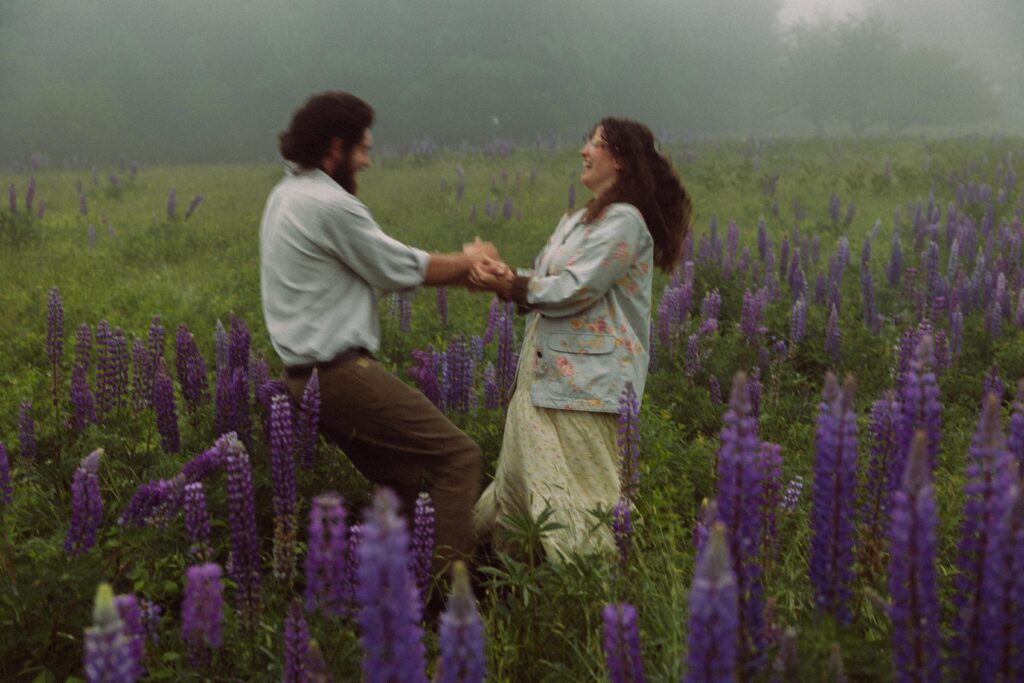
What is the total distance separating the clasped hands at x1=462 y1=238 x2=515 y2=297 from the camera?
165 inches

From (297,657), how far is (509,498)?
2.11 m

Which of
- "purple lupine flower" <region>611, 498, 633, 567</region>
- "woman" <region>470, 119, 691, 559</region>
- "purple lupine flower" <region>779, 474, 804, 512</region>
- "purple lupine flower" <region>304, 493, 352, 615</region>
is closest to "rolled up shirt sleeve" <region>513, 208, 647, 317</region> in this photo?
"woman" <region>470, 119, 691, 559</region>

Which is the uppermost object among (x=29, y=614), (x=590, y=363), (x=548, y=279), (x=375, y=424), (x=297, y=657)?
(x=548, y=279)

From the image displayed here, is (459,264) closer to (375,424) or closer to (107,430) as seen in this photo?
(375,424)

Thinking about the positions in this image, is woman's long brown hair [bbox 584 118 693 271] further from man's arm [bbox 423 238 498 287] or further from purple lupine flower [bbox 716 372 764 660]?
purple lupine flower [bbox 716 372 764 660]

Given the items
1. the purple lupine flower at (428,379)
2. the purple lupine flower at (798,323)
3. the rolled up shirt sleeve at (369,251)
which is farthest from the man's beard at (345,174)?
the purple lupine flower at (798,323)

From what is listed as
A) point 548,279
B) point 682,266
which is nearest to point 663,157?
point 548,279

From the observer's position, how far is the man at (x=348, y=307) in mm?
3811

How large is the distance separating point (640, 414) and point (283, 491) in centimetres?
289

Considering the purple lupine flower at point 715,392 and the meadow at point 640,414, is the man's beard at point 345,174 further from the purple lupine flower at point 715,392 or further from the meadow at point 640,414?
the purple lupine flower at point 715,392

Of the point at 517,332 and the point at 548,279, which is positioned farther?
the point at 517,332

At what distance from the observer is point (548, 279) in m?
4.08

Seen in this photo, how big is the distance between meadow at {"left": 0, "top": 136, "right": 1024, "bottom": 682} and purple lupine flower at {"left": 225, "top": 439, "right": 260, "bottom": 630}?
5 centimetres

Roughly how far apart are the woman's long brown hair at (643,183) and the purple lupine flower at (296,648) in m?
2.46
